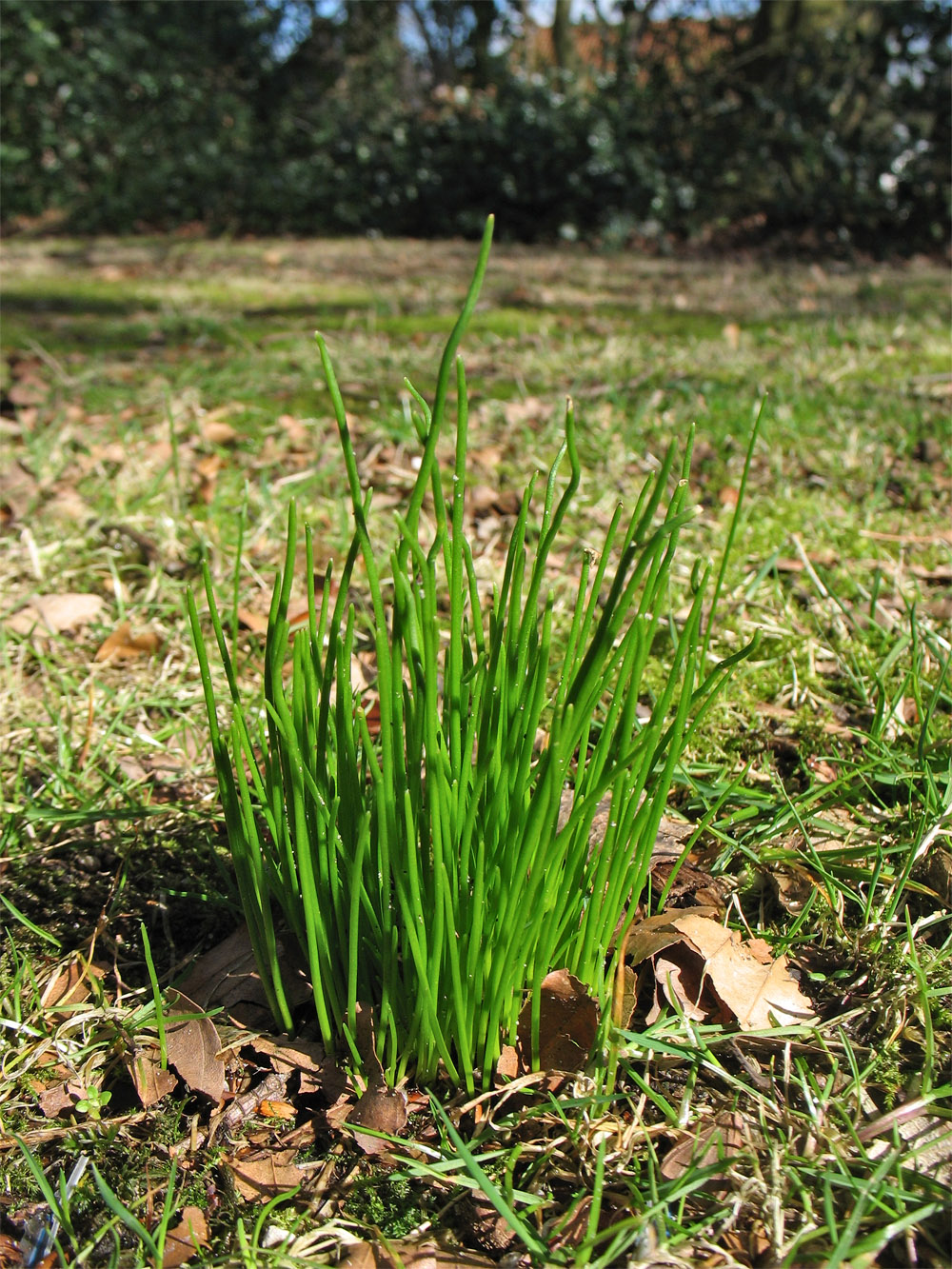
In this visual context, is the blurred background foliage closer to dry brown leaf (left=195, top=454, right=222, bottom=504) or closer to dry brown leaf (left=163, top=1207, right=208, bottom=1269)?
dry brown leaf (left=195, top=454, right=222, bottom=504)

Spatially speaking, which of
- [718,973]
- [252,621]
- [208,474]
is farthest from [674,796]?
[208,474]

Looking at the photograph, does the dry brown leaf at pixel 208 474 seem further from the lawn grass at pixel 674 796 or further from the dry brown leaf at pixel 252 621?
the dry brown leaf at pixel 252 621

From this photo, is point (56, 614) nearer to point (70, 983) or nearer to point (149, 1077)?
point (70, 983)

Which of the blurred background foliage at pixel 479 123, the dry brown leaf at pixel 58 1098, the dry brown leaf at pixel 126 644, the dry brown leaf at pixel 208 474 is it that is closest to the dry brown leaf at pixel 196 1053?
the dry brown leaf at pixel 58 1098

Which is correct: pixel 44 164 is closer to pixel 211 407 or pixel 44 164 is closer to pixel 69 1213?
pixel 211 407

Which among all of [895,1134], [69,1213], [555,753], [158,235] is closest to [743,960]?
[895,1134]

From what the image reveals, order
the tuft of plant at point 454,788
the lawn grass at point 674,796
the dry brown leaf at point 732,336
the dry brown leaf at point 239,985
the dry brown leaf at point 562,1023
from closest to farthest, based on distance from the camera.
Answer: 1. the tuft of plant at point 454,788
2. the lawn grass at point 674,796
3. the dry brown leaf at point 562,1023
4. the dry brown leaf at point 239,985
5. the dry brown leaf at point 732,336
